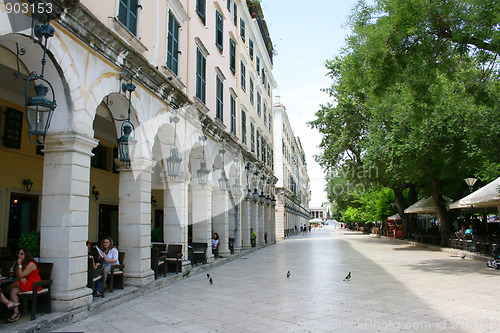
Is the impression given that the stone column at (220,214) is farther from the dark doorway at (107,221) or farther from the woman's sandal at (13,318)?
the woman's sandal at (13,318)

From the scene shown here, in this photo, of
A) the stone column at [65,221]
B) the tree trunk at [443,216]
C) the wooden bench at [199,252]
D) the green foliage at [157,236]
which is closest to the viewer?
the stone column at [65,221]

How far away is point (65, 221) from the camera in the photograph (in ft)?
22.2

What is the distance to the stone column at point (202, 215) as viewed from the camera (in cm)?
1460

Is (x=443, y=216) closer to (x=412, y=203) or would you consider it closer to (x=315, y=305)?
(x=412, y=203)

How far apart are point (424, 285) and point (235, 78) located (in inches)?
569

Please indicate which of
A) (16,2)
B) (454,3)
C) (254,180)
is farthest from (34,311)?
(254,180)

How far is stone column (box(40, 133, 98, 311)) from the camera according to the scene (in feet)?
21.9

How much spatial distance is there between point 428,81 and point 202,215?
362 inches

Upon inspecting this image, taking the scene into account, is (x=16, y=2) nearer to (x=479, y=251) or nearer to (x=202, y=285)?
(x=202, y=285)

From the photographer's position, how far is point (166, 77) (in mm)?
11000

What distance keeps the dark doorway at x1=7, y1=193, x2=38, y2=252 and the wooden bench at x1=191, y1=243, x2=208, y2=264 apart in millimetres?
5351

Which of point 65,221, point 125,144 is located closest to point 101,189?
point 125,144

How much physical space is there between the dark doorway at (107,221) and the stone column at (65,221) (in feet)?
26.2

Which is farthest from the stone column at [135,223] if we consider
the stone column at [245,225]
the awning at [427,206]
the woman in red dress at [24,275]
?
the awning at [427,206]
